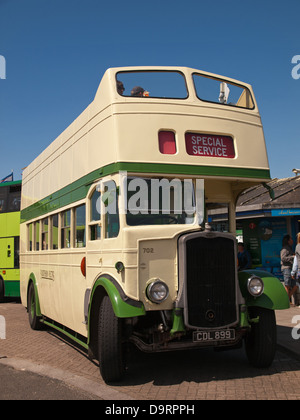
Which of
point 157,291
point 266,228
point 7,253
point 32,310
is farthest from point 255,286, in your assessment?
point 7,253

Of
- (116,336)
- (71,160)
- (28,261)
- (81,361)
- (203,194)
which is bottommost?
(81,361)

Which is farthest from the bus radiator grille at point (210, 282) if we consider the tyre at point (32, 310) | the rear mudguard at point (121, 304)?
the tyre at point (32, 310)

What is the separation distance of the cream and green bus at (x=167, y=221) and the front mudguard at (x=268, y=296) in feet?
0.04

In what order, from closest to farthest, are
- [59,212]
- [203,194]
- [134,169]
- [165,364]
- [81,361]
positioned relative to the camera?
[134,169], [203,194], [165,364], [81,361], [59,212]

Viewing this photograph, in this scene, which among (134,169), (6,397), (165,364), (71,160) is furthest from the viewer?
(71,160)

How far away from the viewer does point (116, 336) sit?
5449 mm

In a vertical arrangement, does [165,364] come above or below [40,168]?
below

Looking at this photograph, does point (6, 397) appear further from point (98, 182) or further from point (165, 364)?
point (98, 182)

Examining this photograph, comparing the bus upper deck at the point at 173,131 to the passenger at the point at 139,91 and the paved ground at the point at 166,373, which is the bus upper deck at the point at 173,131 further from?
the paved ground at the point at 166,373

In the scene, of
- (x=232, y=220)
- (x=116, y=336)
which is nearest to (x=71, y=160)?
(x=232, y=220)

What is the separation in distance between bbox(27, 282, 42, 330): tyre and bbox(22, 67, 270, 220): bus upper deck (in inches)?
166

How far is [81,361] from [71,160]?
10.2 ft

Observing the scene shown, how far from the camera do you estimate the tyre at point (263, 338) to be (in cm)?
601

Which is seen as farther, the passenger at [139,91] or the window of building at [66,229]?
the window of building at [66,229]
